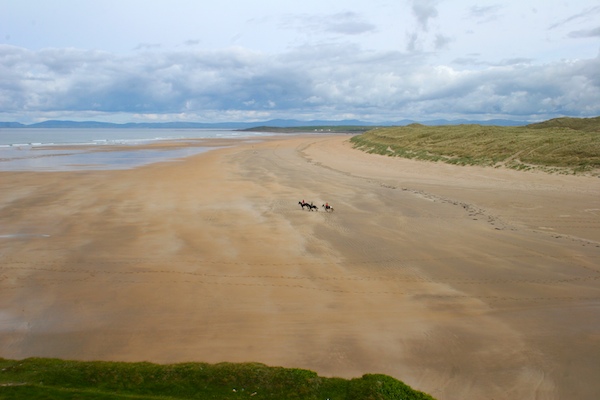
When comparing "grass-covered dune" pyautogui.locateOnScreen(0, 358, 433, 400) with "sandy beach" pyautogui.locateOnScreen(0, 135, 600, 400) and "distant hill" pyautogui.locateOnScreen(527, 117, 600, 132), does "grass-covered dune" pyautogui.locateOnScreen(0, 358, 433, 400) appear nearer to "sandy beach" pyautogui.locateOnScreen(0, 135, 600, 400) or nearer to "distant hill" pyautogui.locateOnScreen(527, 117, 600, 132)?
"sandy beach" pyautogui.locateOnScreen(0, 135, 600, 400)

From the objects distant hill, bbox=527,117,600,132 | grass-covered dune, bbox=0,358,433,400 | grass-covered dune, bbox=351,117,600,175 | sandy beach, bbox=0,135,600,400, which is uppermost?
distant hill, bbox=527,117,600,132

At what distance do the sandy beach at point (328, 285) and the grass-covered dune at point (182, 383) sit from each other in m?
1.39

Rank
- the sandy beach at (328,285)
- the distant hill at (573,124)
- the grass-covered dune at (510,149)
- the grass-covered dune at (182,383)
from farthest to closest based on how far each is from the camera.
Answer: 1. the distant hill at (573,124)
2. the grass-covered dune at (510,149)
3. the sandy beach at (328,285)
4. the grass-covered dune at (182,383)

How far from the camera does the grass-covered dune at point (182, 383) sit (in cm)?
535

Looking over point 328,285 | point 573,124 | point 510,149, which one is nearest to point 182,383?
point 328,285

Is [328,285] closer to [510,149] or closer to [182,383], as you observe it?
[182,383]

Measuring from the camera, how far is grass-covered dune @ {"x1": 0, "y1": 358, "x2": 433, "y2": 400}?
5.35 meters

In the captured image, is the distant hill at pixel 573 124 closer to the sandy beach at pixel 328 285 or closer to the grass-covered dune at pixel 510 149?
the grass-covered dune at pixel 510 149

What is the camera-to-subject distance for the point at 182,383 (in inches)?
221

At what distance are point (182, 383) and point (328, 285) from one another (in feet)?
18.1

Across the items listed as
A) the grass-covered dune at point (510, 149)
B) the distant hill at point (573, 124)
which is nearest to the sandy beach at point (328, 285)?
the grass-covered dune at point (510, 149)

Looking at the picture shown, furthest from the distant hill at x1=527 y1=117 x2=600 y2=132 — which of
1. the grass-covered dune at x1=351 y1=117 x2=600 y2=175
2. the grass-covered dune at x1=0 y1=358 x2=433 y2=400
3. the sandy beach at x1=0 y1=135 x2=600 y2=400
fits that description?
the grass-covered dune at x1=0 y1=358 x2=433 y2=400

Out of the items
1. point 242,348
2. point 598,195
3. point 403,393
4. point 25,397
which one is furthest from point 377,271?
point 598,195

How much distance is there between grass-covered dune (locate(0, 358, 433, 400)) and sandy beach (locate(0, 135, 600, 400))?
1.39 meters
